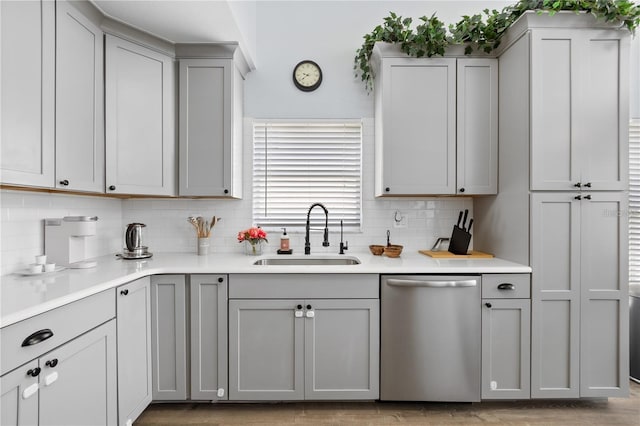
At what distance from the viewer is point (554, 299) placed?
217 cm

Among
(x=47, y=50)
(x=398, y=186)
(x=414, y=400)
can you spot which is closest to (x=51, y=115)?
(x=47, y=50)

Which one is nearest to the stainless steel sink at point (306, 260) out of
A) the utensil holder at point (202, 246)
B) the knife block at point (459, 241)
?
the utensil holder at point (202, 246)

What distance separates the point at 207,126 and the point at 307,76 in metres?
0.99

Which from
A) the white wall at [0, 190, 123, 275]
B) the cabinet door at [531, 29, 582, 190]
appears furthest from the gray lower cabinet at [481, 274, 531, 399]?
the white wall at [0, 190, 123, 275]

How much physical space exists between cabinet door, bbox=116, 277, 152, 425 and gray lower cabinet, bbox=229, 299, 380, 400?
525mm

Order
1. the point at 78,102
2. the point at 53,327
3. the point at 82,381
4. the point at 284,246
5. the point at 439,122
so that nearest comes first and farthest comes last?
1. the point at 53,327
2. the point at 82,381
3. the point at 78,102
4. the point at 439,122
5. the point at 284,246

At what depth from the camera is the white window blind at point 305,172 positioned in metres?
2.99

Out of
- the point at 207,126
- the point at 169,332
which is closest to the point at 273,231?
the point at 207,126

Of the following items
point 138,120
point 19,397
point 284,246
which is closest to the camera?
point 19,397

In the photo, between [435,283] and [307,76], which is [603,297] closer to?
[435,283]

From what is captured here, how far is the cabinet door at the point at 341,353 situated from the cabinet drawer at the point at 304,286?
0.08 metres

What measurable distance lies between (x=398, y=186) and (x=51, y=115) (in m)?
2.21

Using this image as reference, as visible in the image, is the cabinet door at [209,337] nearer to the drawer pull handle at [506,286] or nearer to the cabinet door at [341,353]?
the cabinet door at [341,353]

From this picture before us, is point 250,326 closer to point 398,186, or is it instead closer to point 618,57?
point 398,186
